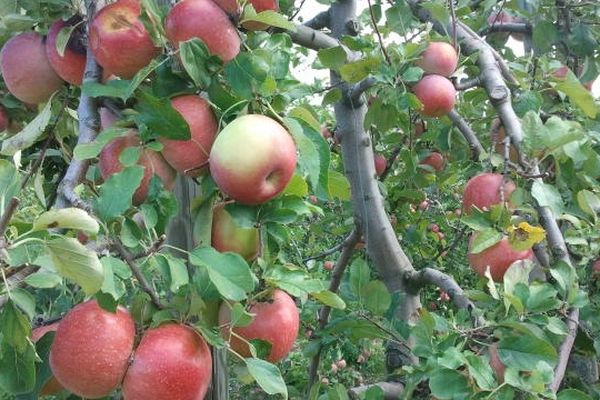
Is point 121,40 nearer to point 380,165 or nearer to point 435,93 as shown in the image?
point 435,93

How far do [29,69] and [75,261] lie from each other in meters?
0.49

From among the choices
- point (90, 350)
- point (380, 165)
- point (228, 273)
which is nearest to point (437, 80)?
point (380, 165)

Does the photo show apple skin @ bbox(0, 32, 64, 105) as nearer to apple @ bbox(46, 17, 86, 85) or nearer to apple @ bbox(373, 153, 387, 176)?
apple @ bbox(46, 17, 86, 85)

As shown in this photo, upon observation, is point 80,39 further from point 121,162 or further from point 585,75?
point 585,75

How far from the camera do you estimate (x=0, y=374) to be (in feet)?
2.38

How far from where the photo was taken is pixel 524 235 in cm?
100

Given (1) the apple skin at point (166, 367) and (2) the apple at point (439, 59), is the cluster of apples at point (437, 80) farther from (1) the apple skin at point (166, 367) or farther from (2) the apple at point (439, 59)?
(1) the apple skin at point (166, 367)

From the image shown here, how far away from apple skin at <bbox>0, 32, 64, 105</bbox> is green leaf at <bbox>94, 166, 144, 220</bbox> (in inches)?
13.7

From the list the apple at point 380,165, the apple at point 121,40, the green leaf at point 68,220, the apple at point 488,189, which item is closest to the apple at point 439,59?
the apple at point 488,189

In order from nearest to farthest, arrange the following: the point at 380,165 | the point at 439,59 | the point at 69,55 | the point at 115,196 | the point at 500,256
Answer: the point at 115,196, the point at 69,55, the point at 500,256, the point at 439,59, the point at 380,165

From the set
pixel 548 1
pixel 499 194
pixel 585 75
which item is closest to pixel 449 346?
pixel 499 194

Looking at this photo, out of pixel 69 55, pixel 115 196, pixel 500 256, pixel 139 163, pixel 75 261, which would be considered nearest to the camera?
pixel 75 261

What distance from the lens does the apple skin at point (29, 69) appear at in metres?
0.97

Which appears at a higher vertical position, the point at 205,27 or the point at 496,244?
the point at 205,27
